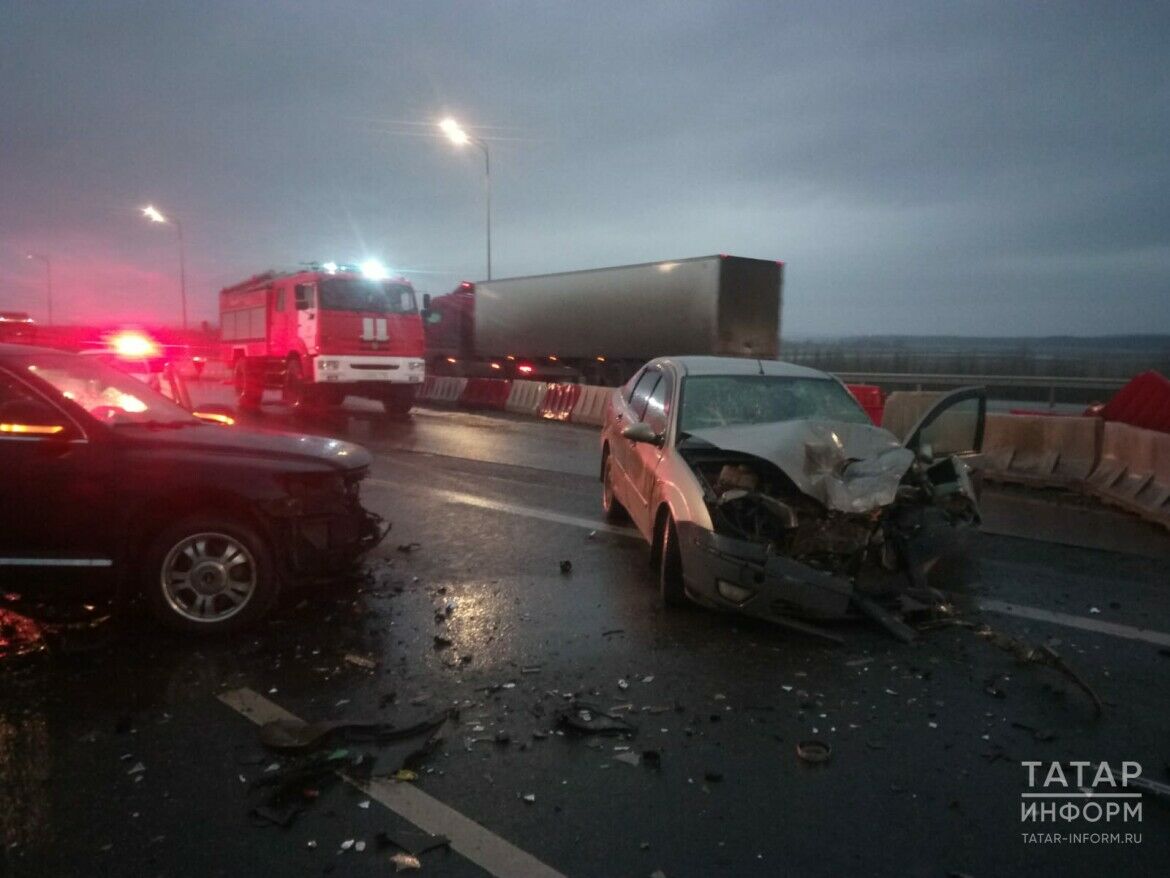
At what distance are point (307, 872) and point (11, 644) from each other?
3081 mm

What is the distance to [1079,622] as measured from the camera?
5723mm

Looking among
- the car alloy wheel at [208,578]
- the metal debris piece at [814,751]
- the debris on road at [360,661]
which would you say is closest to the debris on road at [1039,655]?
the metal debris piece at [814,751]

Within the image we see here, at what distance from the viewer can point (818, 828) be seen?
3.32 metres

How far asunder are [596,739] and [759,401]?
12.1 feet

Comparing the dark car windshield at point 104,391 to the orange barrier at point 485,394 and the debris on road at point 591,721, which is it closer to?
the debris on road at point 591,721

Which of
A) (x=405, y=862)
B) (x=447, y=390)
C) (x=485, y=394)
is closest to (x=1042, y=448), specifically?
(x=405, y=862)

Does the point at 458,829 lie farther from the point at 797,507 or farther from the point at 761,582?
the point at 797,507

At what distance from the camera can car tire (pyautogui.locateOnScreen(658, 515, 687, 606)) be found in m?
5.75

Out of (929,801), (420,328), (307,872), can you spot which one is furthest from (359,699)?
(420,328)

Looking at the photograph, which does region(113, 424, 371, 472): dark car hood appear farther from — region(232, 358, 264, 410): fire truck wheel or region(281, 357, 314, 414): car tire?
region(232, 358, 264, 410): fire truck wheel

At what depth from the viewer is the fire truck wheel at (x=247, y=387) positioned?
70.8ft

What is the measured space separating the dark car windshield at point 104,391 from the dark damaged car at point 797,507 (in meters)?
3.16

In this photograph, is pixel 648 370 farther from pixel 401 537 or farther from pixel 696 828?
pixel 696 828

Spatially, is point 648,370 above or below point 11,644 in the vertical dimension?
above
